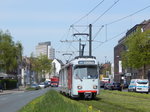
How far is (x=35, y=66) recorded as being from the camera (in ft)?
491

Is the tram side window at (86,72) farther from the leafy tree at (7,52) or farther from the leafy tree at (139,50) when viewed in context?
the leafy tree at (7,52)

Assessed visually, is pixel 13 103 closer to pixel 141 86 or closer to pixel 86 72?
pixel 86 72

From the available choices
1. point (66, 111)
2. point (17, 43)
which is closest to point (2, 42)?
point (17, 43)

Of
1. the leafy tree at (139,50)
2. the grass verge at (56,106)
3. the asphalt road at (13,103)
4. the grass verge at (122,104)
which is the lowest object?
the asphalt road at (13,103)

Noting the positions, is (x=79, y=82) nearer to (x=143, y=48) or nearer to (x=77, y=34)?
(x=77, y=34)

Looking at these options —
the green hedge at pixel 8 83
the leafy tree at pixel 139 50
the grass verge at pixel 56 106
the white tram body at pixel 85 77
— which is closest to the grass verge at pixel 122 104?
the white tram body at pixel 85 77

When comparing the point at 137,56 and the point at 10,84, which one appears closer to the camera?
the point at 137,56

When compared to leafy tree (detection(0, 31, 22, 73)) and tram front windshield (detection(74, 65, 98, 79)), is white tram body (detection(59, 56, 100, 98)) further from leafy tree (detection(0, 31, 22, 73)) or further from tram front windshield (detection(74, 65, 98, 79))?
leafy tree (detection(0, 31, 22, 73))

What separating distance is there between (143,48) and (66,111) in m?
58.6

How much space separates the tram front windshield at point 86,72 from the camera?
32.4 metres

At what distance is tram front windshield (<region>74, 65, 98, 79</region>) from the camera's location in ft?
106

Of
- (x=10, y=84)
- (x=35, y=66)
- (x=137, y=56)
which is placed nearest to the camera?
(x=137, y=56)

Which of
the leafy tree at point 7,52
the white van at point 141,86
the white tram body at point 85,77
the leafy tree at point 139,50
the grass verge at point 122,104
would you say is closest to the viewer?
the grass verge at point 122,104

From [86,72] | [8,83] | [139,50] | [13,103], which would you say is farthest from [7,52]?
[86,72]
